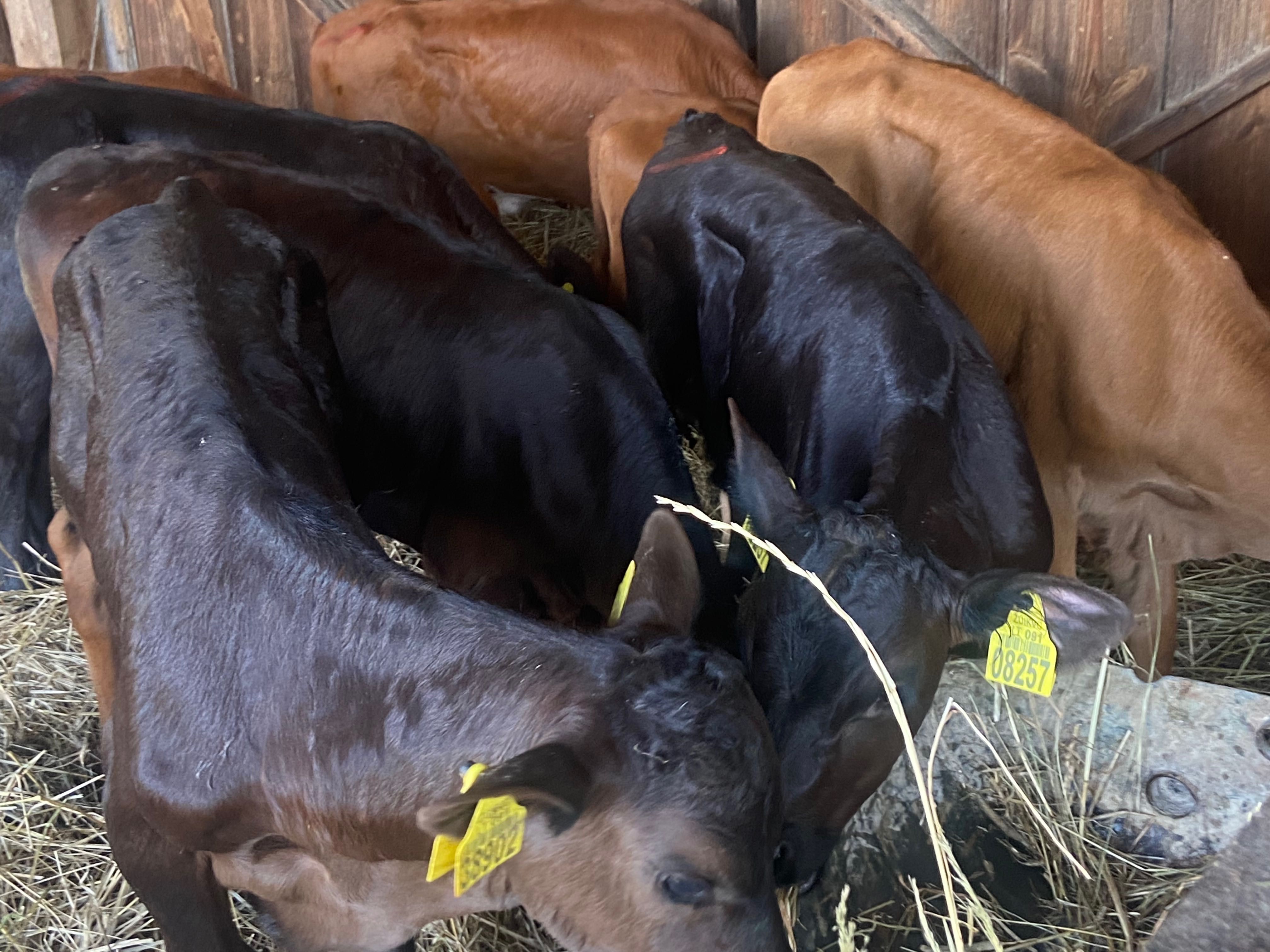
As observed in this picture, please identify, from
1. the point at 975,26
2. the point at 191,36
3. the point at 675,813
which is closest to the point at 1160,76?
the point at 975,26

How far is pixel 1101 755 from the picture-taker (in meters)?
3.01

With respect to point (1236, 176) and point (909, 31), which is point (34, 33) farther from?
point (1236, 176)

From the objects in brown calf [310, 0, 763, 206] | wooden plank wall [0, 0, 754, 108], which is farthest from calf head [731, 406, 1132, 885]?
wooden plank wall [0, 0, 754, 108]

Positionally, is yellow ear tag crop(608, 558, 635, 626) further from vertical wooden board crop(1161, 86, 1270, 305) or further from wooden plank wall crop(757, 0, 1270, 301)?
wooden plank wall crop(757, 0, 1270, 301)

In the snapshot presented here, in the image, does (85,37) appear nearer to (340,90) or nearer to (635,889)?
(340,90)

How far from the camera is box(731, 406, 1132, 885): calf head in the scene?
2234 millimetres

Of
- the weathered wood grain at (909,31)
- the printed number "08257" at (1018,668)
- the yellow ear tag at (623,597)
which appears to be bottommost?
the printed number "08257" at (1018,668)

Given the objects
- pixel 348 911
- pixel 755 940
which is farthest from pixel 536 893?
pixel 348 911

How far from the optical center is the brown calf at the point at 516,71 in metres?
5.11

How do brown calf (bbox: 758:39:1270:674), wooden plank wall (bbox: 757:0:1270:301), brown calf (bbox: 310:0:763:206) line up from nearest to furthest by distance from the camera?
brown calf (bbox: 758:39:1270:674)
wooden plank wall (bbox: 757:0:1270:301)
brown calf (bbox: 310:0:763:206)

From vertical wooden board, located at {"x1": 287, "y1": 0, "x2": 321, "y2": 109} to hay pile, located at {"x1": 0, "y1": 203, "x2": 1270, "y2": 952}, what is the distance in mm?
3525

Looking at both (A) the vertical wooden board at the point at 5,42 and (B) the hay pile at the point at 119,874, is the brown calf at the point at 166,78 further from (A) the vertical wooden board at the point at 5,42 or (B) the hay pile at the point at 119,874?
(B) the hay pile at the point at 119,874

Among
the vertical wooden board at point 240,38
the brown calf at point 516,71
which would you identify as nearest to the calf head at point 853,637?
the brown calf at point 516,71

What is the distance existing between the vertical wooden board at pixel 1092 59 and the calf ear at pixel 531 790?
10.5ft
